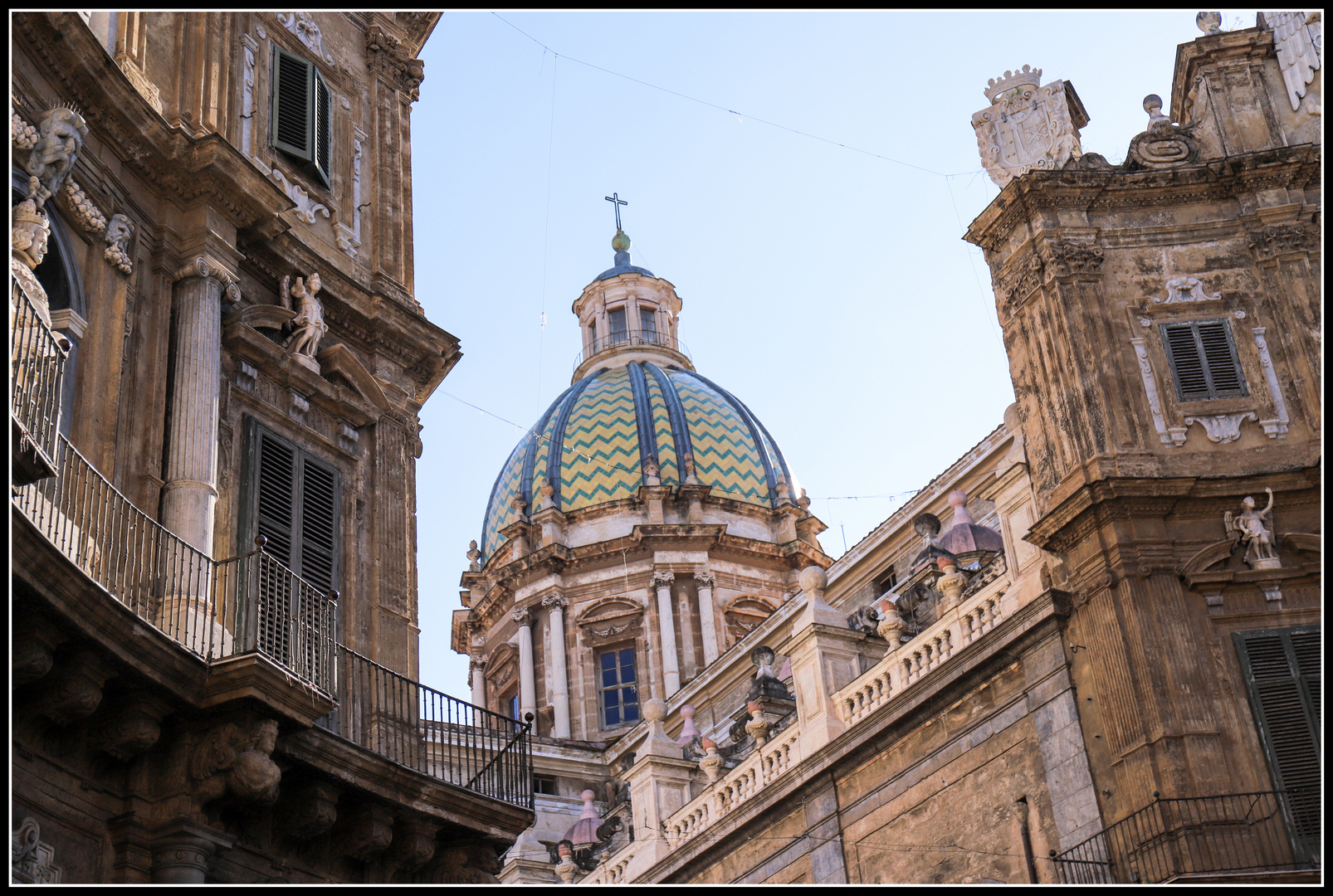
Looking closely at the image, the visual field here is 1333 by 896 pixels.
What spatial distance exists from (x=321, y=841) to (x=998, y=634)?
10.6 m

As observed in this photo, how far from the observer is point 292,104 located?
16359mm

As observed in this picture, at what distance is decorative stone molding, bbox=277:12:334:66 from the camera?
55.8 ft

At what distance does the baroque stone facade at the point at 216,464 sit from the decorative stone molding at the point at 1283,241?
1122 centimetres

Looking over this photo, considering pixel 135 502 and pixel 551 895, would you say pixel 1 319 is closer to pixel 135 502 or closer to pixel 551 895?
pixel 135 502

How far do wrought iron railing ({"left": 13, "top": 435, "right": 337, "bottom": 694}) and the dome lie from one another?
38.0 meters

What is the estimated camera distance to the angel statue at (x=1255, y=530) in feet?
62.9

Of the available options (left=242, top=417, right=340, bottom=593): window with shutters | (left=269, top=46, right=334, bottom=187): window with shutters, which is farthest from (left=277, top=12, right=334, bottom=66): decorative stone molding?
(left=242, top=417, right=340, bottom=593): window with shutters

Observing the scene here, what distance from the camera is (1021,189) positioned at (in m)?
22.3

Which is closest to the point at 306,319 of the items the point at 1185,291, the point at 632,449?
the point at 1185,291

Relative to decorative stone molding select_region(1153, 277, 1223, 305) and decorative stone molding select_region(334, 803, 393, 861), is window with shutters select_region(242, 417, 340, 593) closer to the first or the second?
decorative stone molding select_region(334, 803, 393, 861)

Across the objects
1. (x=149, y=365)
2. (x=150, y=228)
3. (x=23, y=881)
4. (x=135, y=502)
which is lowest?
(x=23, y=881)

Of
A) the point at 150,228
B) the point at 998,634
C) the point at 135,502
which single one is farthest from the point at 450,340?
the point at 998,634

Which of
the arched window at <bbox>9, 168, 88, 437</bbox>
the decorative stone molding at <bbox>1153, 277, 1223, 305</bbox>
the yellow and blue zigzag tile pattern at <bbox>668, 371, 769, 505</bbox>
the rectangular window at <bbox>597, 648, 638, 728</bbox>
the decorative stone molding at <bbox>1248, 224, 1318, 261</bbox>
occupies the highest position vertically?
the yellow and blue zigzag tile pattern at <bbox>668, 371, 769, 505</bbox>

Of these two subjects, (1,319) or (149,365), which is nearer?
(1,319)
